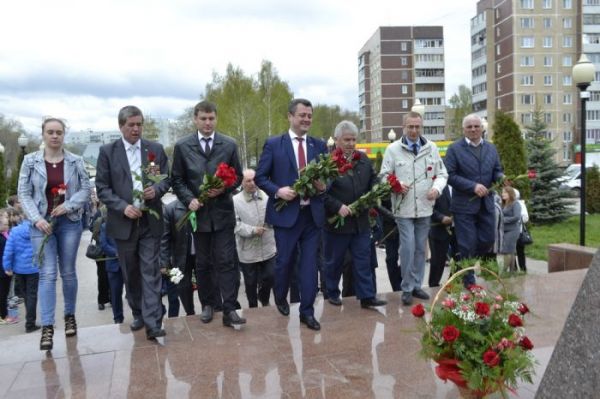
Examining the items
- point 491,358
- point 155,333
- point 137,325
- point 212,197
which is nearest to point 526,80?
point 212,197

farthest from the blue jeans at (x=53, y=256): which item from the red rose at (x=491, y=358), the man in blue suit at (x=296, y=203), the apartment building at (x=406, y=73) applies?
the apartment building at (x=406, y=73)

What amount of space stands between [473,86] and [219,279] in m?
84.7

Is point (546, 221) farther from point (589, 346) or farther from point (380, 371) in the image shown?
point (589, 346)

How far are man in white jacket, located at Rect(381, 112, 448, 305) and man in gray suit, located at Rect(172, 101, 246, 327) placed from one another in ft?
6.13

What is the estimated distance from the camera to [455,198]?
6508 mm

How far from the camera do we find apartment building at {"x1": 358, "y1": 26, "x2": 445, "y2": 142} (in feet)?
299

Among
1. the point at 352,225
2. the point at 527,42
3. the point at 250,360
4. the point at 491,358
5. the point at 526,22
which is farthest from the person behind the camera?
the point at 527,42

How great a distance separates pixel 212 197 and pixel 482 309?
2829mm

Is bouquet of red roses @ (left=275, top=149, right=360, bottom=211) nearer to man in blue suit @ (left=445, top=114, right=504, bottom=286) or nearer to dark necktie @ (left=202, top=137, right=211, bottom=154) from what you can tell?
dark necktie @ (left=202, top=137, right=211, bottom=154)

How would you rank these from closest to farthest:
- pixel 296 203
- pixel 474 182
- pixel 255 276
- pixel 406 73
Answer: pixel 296 203 < pixel 474 182 < pixel 255 276 < pixel 406 73

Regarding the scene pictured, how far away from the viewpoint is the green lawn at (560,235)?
44.6 ft

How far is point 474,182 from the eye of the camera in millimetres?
6320

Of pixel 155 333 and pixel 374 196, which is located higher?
pixel 374 196

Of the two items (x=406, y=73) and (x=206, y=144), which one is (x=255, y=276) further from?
(x=406, y=73)
